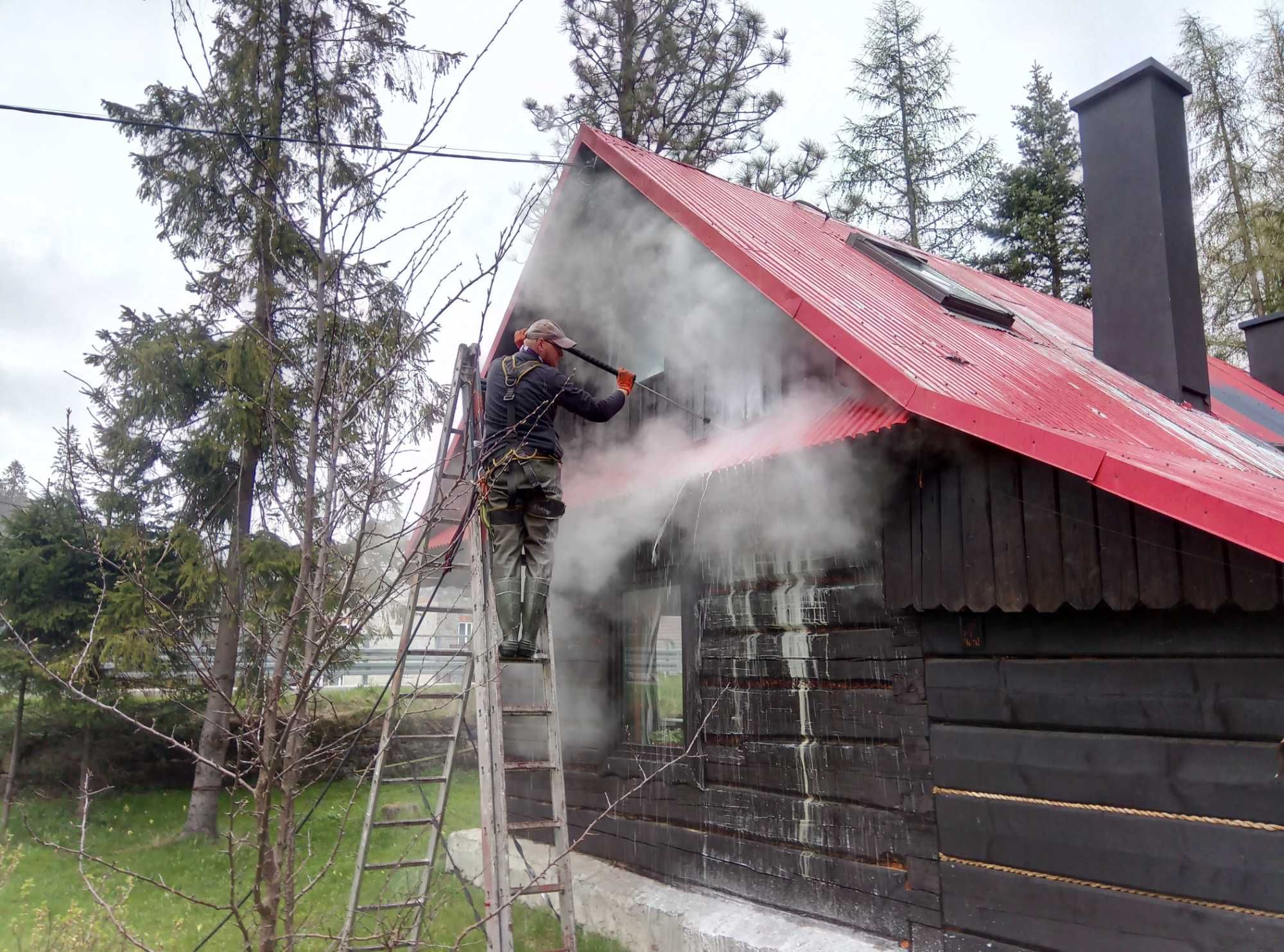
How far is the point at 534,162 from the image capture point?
678 centimetres

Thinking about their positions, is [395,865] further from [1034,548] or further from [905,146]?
[905,146]

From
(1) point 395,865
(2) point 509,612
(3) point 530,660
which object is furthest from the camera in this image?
(3) point 530,660

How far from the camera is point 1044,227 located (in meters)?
22.3

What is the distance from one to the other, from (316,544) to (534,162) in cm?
476

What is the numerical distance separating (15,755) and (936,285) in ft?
40.1

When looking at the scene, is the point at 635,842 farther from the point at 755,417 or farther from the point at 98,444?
the point at 98,444

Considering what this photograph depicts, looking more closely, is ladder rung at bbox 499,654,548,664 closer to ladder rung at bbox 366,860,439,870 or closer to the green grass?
ladder rung at bbox 366,860,439,870

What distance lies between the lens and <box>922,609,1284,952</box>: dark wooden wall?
360 centimetres

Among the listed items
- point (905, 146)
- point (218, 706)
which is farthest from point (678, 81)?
point (218, 706)

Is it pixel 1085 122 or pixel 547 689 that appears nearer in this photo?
pixel 547 689

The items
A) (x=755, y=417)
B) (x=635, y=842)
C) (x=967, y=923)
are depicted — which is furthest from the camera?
(x=635, y=842)

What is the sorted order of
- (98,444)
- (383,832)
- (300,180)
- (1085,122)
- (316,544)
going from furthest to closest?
(98,444), (383,832), (300,180), (1085,122), (316,544)

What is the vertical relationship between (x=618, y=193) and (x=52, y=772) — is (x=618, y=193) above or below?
above

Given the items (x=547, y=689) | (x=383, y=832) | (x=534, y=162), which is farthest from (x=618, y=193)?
(x=383, y=832)
